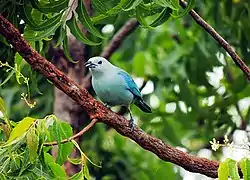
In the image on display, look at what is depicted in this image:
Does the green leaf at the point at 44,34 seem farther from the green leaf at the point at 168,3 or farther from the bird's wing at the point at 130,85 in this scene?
the bird's wing at the point at 130,85

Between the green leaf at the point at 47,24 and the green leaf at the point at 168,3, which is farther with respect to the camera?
the green leaf at the point at 47,24

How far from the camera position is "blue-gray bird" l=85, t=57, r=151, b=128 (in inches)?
119

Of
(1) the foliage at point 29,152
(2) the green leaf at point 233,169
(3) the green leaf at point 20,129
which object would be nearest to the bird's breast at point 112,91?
(1) the foliage at point 29,152

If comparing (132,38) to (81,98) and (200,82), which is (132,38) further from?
(81,98)

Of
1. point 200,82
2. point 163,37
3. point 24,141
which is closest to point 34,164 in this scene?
point 24,141

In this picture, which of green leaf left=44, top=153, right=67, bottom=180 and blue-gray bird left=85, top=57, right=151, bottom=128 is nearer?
green leaf left=44, top=153, right=67, bottom=180

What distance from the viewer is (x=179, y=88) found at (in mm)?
4273

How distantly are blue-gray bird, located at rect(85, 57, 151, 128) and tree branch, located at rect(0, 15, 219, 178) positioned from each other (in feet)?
2.15

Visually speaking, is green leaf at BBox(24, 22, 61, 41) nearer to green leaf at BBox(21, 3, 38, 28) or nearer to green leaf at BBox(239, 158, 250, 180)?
green leaf at BBox(21, 3, 38, 28)

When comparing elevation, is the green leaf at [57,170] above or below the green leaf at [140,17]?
below

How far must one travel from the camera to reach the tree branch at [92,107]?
2221mm

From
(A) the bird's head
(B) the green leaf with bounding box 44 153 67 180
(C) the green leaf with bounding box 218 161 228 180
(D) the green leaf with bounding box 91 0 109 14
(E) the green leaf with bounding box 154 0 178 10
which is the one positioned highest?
(E) the green leaf with bounding box 154 0 178 10

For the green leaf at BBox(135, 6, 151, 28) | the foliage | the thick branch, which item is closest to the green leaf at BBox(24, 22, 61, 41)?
the green leaf at BBox(135, 6, 151, 28)

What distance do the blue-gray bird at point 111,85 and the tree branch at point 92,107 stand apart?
65 centimetres
